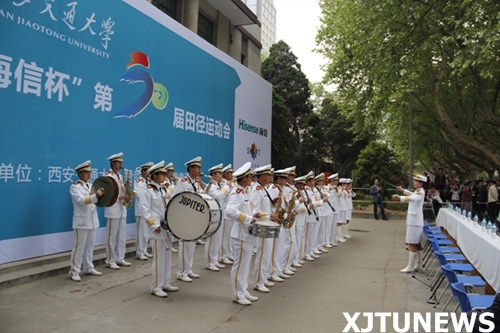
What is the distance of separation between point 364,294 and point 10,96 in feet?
20.8

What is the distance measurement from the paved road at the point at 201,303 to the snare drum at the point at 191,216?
0.98 meters

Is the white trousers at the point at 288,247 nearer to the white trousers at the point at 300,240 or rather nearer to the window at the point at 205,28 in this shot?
the white trousers at the point at 300,240

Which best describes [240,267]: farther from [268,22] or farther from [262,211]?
[268,22]

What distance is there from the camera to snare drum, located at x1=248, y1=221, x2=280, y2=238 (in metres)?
5.49

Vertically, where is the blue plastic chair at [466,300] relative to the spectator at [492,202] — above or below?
below

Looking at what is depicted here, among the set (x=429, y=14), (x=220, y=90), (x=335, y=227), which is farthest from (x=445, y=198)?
(x=220, y=90)

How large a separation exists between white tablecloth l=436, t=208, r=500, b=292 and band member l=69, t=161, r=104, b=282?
5659 mm

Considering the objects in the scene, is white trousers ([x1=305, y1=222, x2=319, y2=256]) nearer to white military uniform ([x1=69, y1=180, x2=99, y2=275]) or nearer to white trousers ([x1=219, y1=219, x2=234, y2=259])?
white trousers ([x1=219, y1=219, x2=234, y2=259])

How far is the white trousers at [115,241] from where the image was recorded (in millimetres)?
7660

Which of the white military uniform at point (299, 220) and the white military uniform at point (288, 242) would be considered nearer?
the white military uniform at point (288, 242)

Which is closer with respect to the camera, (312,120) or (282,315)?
(282,315)

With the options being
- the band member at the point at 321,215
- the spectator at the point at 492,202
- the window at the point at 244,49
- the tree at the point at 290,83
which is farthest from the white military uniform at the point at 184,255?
the tree at the point at 290,83

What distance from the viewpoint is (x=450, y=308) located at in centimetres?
595

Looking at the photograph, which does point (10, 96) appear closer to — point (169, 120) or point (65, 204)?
point (65, 204)
